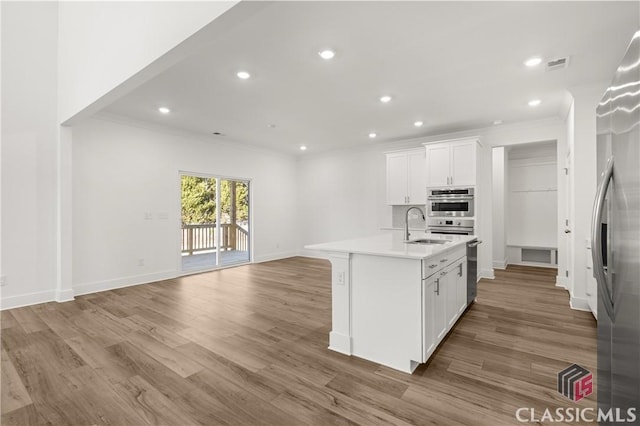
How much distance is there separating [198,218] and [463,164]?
5.44 metres

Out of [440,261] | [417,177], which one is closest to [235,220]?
[417,177]

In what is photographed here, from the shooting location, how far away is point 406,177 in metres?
6.34

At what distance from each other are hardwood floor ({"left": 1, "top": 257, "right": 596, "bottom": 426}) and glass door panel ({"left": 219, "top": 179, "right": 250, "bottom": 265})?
307cm

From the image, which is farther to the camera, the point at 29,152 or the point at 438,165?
the point at 438,165

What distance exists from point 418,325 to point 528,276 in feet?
15.6

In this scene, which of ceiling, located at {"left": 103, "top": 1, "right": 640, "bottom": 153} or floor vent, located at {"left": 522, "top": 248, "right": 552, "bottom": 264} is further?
floor vent, located at {"left": 522, "top": 248, "right": 552, "bottom": 264}

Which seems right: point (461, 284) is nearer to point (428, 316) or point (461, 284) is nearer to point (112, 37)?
point (428, 316)

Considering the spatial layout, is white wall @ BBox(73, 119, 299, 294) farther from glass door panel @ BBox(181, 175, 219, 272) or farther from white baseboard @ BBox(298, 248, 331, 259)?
white baseboard @ BBox(298, 248, 331, 259)

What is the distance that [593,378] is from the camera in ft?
7.34

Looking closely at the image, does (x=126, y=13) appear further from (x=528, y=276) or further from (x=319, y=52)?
(x=528, y=276)

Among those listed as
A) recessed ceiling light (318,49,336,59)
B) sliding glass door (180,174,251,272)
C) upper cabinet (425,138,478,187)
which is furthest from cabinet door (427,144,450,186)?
sliding glass door (180,174,251,272)

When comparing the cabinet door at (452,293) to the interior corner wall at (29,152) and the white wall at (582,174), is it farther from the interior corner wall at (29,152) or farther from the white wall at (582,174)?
the interior corner wall at (29,152)

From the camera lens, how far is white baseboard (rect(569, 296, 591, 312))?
12.2ft

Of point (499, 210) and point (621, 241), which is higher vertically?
point (499, 210)
